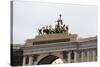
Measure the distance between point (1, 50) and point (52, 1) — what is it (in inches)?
35.2

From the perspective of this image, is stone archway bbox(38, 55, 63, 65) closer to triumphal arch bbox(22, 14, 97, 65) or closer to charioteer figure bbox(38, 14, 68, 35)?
triumphal arch bbox(22, 14, 97, 65)

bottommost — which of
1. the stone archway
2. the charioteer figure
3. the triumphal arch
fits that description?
the stone archway

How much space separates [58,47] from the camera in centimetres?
294

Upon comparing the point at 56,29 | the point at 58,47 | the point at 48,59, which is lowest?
the point at 48,59

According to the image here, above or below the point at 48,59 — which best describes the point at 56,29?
above

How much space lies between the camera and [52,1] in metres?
2.93

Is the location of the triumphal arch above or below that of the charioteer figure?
below

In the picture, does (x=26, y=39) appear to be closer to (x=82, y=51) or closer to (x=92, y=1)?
(x=82, y=51)

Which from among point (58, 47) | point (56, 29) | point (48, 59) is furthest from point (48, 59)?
point (56, 29)

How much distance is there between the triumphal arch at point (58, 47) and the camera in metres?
2.83

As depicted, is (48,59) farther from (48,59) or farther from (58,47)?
(58,47)

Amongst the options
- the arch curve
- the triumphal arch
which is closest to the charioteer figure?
the triumphal arch

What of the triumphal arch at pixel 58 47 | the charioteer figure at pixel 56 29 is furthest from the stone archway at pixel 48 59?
the charioteer figure at pixel 56 29

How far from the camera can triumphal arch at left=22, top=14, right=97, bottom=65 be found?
283 cm
